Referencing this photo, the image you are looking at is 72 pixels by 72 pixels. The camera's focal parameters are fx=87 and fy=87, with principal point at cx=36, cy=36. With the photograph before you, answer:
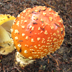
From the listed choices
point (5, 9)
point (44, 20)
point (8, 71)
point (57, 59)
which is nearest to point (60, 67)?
point (57, 59)

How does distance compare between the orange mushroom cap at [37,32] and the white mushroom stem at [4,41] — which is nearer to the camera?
the orange mushroom cap at [37,32]

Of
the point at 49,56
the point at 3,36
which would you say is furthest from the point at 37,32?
the point at 49,56

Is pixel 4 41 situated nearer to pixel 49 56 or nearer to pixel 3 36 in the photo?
pixel 3 36

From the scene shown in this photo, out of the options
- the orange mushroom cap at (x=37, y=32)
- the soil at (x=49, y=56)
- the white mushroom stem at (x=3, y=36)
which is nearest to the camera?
the orange mushroom cap at (x=37, y=32)

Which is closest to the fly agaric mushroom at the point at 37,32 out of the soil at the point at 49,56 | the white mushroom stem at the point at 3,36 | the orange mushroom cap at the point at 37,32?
the orange mushroom cap at the point at 37,32

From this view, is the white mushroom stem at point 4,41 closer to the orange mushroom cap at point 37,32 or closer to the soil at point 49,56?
the soil at point 49,56

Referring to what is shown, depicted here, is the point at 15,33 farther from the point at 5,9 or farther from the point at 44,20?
the point at 5,9

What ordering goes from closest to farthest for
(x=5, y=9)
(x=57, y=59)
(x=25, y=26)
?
(x=25, y=26) → (x=57, y=59) → (x=5, y=9)

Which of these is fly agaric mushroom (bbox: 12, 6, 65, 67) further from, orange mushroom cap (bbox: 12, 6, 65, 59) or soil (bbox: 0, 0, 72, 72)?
soil (bbox: 0, 0, 72, 72)

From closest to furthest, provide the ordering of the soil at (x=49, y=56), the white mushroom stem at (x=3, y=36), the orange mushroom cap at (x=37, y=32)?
the orange mushroom cap at (x=37, y=32) → the white mushroom stem at (x=3, y=36) → the soil at (x=49, y=56)
